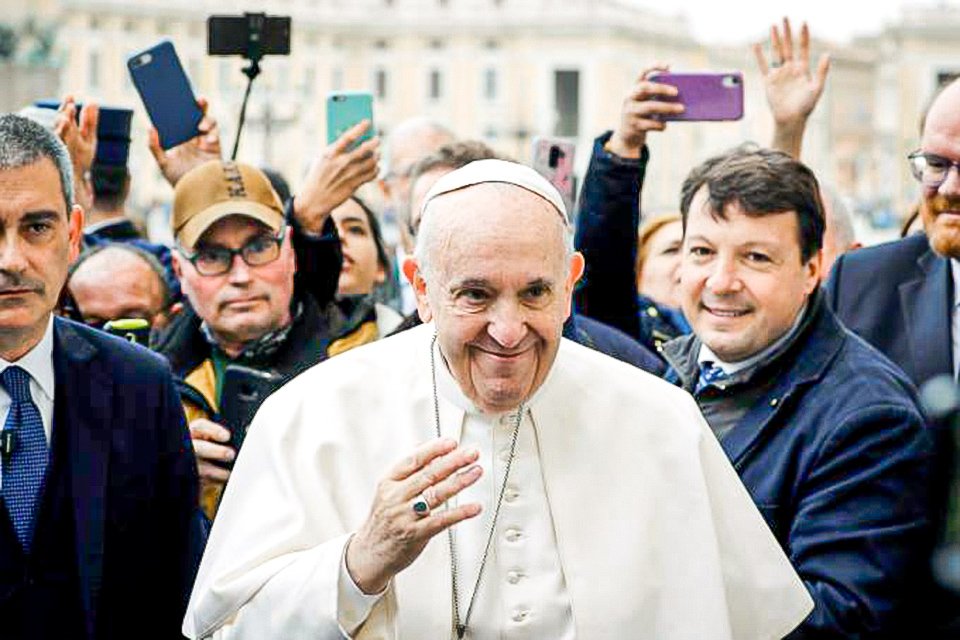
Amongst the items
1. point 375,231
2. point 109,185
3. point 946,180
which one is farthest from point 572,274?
point 109,185

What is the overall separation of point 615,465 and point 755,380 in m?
0.78

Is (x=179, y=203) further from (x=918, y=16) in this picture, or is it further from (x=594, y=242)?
(x=918, y=16)

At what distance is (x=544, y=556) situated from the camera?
3.13 m

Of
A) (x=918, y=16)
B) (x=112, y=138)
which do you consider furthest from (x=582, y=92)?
(x=112, y=138)

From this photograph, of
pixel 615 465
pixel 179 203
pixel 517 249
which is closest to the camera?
pixel 517 249

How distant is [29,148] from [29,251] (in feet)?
0.63

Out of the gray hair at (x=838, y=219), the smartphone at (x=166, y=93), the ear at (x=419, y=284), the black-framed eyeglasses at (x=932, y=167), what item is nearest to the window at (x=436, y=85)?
the gray hair at (x=838, y=219)

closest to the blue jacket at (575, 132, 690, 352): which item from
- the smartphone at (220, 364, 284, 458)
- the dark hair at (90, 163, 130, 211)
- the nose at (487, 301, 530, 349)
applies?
the smartphone at (220, 364, 284, 458)

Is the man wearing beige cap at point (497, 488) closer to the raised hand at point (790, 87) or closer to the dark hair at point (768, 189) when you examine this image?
the dark hair at point (768, 189)

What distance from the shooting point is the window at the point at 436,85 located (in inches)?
3391

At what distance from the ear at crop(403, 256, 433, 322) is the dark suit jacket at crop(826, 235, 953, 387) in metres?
1.75

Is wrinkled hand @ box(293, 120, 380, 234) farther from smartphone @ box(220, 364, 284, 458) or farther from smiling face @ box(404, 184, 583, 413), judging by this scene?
smiling face @ box(404, 184, 583, 413)

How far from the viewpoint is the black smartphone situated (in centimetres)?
530

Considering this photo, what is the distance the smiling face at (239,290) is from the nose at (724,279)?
1.16 metres
